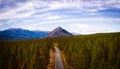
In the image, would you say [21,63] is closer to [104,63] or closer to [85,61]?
[85,61]

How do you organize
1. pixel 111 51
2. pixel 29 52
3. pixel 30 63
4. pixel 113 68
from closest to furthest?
pixel 113 68
pixel 111 51
pixel 30 63
pixel 29 52

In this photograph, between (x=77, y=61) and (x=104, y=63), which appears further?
(x=77, y=61)

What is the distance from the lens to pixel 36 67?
134 feet

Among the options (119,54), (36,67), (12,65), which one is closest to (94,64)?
(119,54)

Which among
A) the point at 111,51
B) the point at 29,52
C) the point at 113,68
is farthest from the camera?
the point at 29,52

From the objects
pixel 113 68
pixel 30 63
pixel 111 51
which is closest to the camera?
pixel 113 68

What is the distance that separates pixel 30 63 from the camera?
137 feet

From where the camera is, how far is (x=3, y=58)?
39750mm

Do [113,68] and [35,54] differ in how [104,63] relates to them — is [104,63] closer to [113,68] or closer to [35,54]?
[113,68]

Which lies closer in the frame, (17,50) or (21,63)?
(21,63)

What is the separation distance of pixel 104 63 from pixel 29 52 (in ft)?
55.2

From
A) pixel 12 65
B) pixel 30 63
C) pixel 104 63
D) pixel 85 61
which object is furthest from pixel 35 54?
pixel 104 63

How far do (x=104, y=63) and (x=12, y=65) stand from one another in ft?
48.2

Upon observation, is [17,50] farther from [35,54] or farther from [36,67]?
[36,67]
